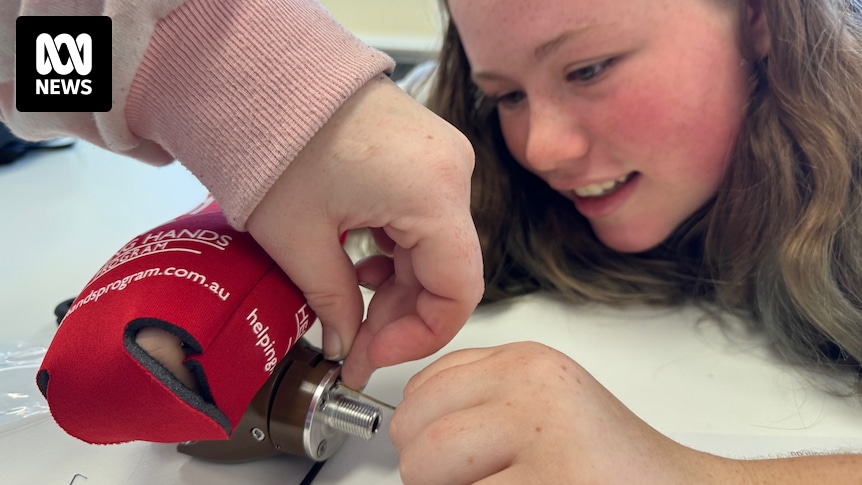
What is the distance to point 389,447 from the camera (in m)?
0.45

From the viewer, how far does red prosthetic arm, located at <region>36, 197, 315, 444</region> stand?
33 centimetres

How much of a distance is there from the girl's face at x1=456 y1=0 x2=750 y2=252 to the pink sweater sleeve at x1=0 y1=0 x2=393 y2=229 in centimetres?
27

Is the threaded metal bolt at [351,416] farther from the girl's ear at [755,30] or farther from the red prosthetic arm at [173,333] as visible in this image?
the girl's ear at [755,30]

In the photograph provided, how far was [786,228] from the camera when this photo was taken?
1.98 ft

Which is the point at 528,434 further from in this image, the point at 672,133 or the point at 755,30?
the point at 755,30

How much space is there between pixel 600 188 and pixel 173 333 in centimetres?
52

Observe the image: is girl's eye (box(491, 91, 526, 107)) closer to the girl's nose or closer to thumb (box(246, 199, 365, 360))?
the girl's nose

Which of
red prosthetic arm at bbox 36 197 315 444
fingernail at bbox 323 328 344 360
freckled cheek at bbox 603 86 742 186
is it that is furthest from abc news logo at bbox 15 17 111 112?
freckled cheek at bbox 603 86 742 186

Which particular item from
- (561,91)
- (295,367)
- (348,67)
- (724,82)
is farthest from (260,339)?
(724,82)

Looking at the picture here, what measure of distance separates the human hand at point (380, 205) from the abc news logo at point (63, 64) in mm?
140

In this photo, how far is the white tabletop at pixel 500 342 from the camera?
0.43 meters

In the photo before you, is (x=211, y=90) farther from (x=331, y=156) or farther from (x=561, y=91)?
(x=561, y=91)

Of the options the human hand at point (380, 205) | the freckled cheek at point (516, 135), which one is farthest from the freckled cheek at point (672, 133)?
the human hand at point (380, 205)

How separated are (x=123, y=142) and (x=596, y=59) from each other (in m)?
0.44
